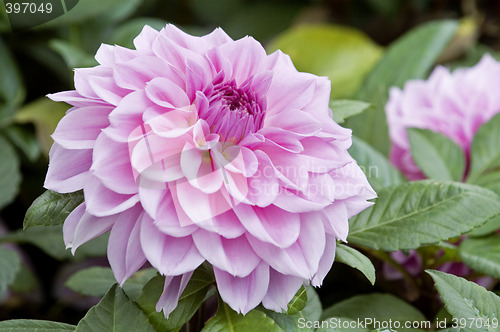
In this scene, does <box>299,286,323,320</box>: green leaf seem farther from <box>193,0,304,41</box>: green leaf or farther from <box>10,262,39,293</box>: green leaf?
<box>193,0,304,41</box>: green leaf

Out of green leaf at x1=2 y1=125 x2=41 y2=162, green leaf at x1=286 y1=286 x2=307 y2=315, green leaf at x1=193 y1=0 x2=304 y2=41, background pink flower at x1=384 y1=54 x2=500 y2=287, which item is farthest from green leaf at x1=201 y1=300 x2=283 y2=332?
green leaf at x1=193 y1=0 x2=304 y2=41

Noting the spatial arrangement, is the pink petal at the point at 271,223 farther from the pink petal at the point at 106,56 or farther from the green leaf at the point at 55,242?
the green leaf at the point at 55,242

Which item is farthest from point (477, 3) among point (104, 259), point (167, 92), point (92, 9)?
point (167, 92)

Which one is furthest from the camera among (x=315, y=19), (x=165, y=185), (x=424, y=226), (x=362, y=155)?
(x=315, y=19)

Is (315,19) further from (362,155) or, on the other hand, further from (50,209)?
(50,209)

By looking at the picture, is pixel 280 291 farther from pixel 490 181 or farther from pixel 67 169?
pixel 490 181

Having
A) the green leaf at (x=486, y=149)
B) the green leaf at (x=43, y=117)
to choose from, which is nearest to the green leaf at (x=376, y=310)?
the green leaf at (x=486, y=149)

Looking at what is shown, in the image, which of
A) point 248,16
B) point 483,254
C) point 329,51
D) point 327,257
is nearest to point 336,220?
point 327,257

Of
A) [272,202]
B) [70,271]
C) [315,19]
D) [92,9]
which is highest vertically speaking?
[272,202]
